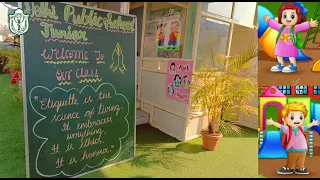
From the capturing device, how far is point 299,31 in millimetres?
2107

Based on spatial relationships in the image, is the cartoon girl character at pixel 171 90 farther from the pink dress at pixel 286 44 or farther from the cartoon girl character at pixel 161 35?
the pink dress at pixel 286 44

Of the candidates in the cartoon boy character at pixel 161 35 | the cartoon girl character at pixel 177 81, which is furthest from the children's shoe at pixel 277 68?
the cartoon boy character at pixel 161 35

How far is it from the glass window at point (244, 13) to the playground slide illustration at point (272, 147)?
2386mm

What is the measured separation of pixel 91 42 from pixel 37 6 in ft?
1.81

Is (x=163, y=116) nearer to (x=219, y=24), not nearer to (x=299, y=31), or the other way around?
(x=219, y=24)

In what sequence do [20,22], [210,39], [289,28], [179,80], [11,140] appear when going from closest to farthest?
[20,22], [289,28], [11,140], [179,80], [210,39]

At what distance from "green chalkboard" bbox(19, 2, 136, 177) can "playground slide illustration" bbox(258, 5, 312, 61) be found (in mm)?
1389

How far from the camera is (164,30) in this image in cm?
383

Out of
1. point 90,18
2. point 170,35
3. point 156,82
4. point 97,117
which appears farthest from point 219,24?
point 97,117

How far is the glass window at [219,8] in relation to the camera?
338 centimetres

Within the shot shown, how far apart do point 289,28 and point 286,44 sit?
161 mm

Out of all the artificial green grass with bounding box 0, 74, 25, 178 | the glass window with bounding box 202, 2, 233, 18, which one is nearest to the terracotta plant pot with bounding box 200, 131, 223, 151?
the glass window with bounding box 202, 2, 233, 18

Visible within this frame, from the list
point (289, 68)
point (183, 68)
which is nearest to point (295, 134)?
point (289, 68)

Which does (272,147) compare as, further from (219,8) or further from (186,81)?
(219,8)
